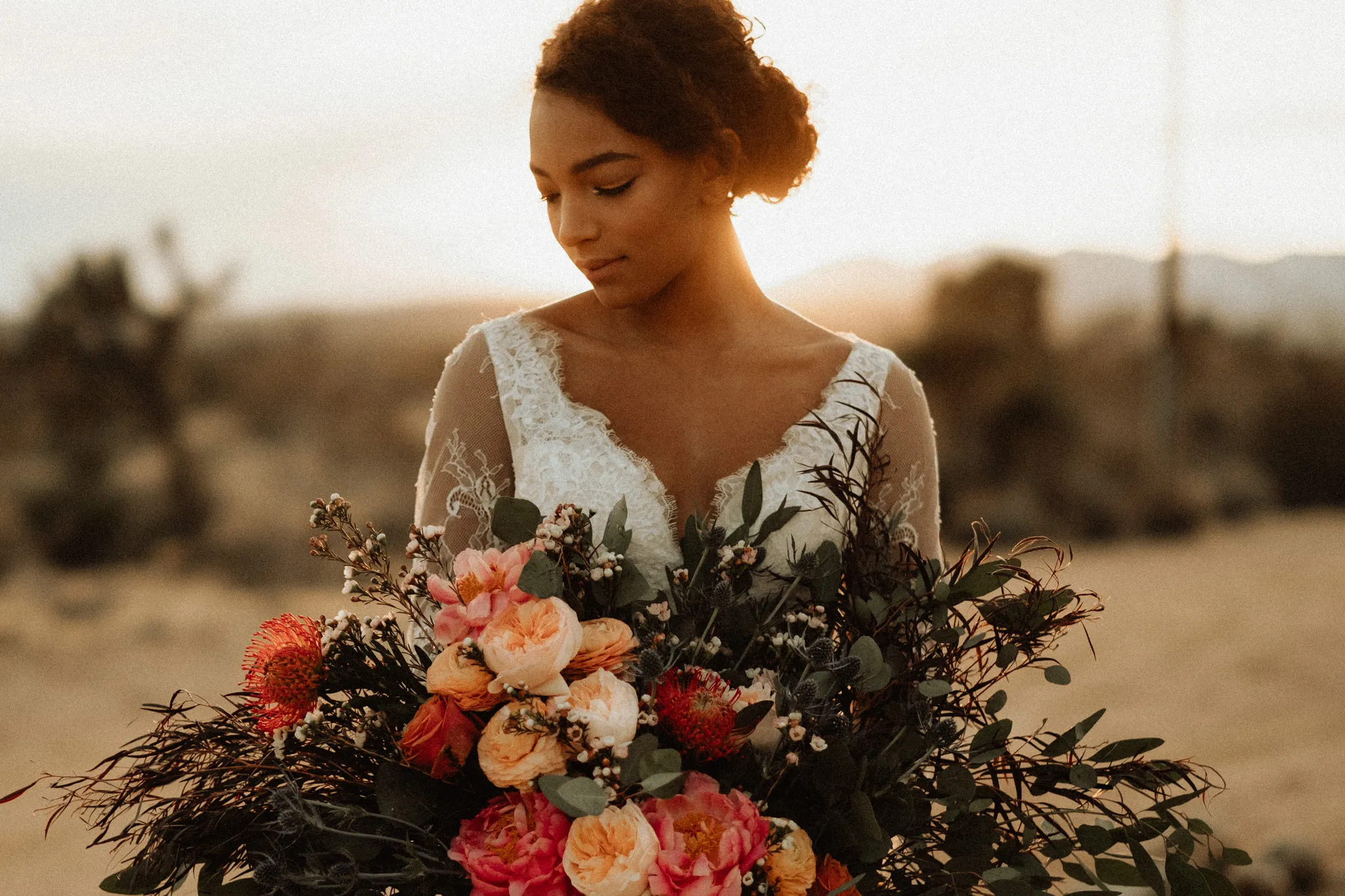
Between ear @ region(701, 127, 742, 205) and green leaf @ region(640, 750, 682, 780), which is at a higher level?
ear @ region(701, 127, 742, 205)

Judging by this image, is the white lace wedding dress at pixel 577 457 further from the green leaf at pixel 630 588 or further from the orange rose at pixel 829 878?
the orange rose at pixel 829 878

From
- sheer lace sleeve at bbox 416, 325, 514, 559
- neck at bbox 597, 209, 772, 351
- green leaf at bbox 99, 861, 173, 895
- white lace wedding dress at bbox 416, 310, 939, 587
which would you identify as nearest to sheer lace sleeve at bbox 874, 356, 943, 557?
white lace wedding dress at bbox 416, 310, 939, 587

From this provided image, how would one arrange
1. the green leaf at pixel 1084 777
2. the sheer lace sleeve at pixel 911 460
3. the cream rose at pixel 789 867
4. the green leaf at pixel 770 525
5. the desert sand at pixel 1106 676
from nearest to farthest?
the cream rose at pixel 789 867 → the green leaf at pixel 1084 777 → the green leaf at pixel 770 525 → the sheer lace sleeve at pixel 911 460 → the desert sand at pixel 1106 676

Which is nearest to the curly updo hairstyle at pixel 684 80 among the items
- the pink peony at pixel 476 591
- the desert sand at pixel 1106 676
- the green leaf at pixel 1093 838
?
the pink peony at pixel 476 591

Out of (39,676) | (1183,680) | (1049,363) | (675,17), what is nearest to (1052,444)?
(1049,363)

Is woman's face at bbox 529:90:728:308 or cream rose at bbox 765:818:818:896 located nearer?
cream rose at bbox 765:818:818:896

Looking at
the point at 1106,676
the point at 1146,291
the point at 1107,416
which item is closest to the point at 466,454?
the point at 1106,676

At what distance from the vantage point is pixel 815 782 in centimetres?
133

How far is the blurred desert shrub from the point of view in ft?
39.5

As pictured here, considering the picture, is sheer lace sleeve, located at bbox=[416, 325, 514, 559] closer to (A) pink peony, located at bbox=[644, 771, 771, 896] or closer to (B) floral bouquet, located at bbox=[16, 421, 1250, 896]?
(B) floral bouquet, located at bbox=[16, 421, 1250, 896]

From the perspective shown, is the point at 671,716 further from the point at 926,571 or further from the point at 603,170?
the point at 603,170

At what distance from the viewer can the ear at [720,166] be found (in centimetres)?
186

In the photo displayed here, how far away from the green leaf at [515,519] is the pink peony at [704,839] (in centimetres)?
36

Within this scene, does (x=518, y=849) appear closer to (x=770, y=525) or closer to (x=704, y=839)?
(x=704, y=839)
